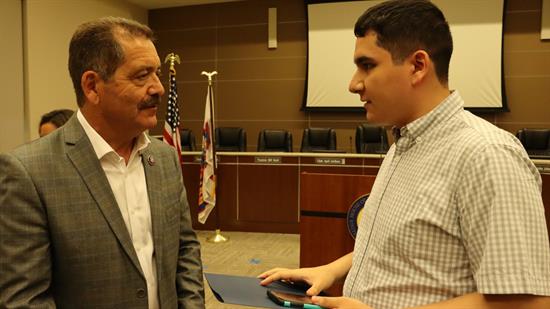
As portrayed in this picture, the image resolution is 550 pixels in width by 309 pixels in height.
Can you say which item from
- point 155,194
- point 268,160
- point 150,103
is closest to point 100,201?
point 155,194

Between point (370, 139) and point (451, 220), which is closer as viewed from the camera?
point (451, 220)

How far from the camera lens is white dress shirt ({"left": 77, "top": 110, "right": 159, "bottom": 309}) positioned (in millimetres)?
1410

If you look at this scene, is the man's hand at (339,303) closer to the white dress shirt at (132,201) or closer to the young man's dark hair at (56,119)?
the white dress shirt at (132,201)

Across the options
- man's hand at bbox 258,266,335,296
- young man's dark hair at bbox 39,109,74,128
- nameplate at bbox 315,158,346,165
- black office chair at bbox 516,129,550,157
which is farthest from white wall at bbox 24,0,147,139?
black office chair at bbox 516,129,550,157

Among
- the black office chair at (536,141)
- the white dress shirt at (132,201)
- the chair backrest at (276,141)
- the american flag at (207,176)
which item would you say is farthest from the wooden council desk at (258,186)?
the white dress shirt at (132,201)

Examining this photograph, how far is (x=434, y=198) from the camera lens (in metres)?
1.00

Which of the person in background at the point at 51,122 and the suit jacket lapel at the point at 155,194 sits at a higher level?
the person in background at the point at 51,122

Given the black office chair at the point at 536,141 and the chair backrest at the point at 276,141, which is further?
the chair backrest at the point at 276,141

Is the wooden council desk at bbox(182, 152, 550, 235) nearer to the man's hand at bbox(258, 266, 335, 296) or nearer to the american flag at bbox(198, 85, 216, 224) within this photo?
the american flag at bbox(198, 85, 216, 224)

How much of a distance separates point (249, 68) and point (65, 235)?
748 cm

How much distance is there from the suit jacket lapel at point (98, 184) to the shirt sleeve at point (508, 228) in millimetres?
966

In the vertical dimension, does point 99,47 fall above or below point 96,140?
above

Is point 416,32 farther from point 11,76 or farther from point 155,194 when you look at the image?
point 11,76

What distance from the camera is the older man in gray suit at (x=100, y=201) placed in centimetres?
121
